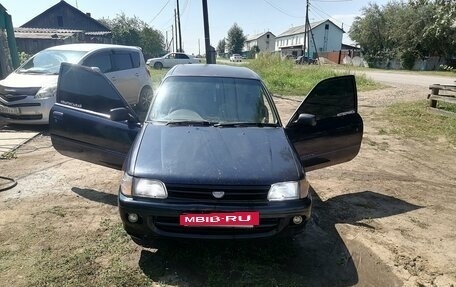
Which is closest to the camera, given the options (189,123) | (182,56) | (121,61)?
(189,123)

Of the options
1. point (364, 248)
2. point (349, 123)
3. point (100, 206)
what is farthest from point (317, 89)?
point (100, 206)

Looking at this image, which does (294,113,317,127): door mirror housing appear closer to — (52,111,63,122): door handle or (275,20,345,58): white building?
(52,111,63,122): door handle

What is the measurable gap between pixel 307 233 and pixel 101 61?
23.0ft

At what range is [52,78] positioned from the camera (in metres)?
8.09

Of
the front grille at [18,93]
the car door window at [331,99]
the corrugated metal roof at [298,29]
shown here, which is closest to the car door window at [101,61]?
the front grille at [18,93]

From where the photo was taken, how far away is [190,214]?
2.88 m

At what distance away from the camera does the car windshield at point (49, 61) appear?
8.54 m

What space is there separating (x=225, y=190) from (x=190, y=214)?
0.34m

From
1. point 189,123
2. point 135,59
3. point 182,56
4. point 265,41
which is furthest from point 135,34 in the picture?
point 265,41

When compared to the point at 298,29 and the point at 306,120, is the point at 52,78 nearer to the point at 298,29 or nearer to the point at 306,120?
the point at 306,120

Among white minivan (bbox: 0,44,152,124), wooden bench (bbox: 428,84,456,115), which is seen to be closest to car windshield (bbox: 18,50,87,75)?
white minivan (bbox: 0,44,152,124)

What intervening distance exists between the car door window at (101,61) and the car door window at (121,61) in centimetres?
20

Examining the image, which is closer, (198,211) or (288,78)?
(198,211)

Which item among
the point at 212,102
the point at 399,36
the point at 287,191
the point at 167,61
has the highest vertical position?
the point at 399,36
